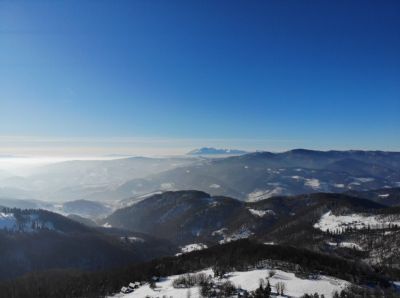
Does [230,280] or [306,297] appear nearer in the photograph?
[306,297]

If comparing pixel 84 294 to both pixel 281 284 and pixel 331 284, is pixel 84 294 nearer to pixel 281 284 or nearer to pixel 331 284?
pixel 281 284

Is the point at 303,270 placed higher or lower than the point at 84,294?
higher

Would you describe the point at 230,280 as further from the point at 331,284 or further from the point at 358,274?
the point at 358,274

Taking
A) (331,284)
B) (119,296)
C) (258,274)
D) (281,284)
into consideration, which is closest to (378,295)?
(331,284)

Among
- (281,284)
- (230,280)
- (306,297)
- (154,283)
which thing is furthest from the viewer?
(154,283)

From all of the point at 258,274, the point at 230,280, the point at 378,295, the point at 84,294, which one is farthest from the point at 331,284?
the point at 84,294

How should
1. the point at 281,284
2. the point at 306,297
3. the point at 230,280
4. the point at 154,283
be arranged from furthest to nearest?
the point at 154,283
the point at 230,280
the point at 281,284
the point at 306,297
